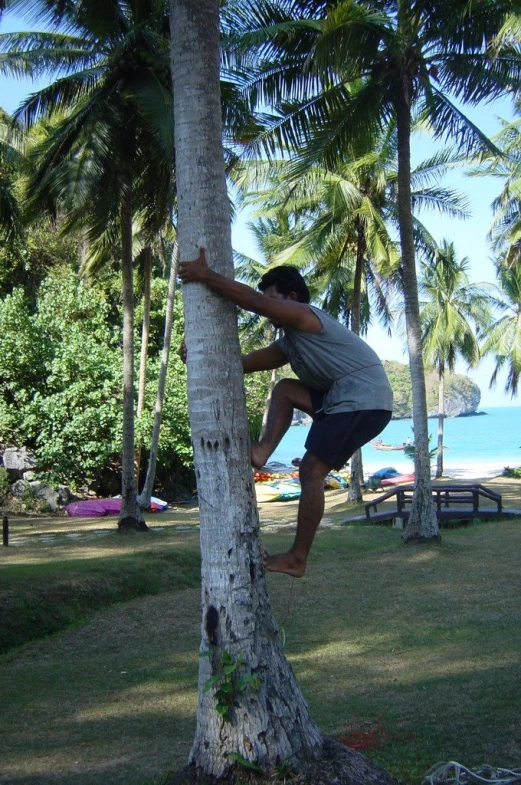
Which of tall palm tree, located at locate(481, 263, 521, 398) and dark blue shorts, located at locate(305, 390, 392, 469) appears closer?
dark blue shorts, located at locate(305, 390, 392, 469)

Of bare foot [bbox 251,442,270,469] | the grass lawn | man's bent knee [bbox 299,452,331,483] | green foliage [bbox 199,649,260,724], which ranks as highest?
bare foot [bbox 251,442,270,469]

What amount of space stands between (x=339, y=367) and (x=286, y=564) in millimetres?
1070

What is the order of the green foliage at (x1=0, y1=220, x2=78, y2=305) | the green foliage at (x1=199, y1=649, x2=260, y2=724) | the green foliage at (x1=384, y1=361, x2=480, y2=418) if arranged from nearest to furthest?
1. the green foliage at (x1=199, y1=649, x2=260, y2=724)
2. the green foliage at (x1=0, y1=220, x2=78, y2=305)
3. the green foliage at (x1=384, y1=361, x2=480, y2=418)

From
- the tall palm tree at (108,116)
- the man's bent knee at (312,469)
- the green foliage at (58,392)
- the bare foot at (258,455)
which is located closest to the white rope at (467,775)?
the man's bent knee at (312,469)

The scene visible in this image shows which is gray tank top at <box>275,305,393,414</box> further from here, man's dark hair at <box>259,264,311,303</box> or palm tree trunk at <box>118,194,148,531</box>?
palm tree trunk at <box>118,194,148,531</box>

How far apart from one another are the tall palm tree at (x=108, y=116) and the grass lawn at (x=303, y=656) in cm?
576

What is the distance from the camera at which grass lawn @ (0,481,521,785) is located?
569cm

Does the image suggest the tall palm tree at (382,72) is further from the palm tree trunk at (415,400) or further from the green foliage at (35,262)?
the green foliage at (35,262)

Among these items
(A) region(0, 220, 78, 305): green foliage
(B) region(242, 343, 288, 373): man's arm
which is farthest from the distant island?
(B) region(242, 343, 288, 373): man's arm

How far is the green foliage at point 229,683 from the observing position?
13.9 ft

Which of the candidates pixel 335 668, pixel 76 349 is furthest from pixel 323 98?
pixel 76 349

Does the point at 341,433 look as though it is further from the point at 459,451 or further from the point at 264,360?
the point at 459,451

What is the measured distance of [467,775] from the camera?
469 centimetres

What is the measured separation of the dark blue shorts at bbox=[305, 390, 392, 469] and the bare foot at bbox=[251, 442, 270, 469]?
9.2 inches
